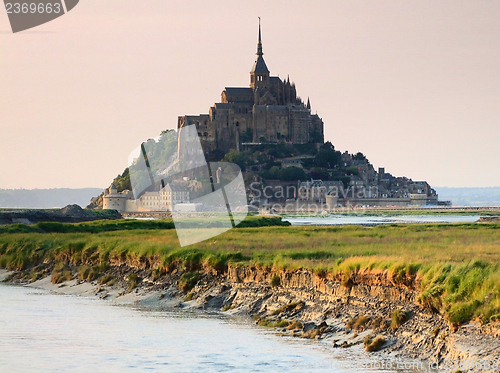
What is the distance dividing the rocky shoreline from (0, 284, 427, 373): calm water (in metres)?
0.71

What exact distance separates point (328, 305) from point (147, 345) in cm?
471

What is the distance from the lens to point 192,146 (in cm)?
16225

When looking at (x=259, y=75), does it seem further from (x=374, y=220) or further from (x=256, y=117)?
(x=374, y=220)

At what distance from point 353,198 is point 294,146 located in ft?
60.5

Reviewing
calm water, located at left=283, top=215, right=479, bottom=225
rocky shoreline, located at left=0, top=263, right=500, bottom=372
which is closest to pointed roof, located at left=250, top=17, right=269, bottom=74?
calm water, located at left=283, top=215, right=479, bottom=225

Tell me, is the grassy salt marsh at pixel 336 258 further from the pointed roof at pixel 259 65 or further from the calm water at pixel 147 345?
the pointed roof at pixel 259 65

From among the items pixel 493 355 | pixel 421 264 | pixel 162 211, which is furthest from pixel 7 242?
pixel 162 211

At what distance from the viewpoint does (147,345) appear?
62.1 ft

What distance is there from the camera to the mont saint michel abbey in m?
163

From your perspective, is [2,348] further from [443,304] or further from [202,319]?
[443,304]

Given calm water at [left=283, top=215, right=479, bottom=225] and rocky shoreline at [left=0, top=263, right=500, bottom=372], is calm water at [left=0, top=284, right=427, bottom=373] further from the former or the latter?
calm water at [left=283, top=215, right=479, bottom=225]

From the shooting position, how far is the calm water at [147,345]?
16484mm

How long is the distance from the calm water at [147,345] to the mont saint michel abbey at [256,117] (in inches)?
5446

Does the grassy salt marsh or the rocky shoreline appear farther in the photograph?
the grassy salt marsh
